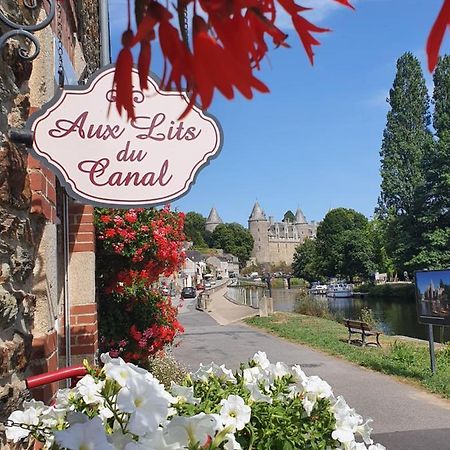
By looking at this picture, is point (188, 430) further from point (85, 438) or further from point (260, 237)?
point (260, 237)

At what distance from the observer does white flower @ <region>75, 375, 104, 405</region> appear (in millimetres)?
1911

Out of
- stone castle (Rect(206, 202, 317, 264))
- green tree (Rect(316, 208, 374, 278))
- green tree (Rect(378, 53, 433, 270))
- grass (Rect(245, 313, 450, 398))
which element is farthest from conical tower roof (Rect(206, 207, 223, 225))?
grass (Rect(245, 313, 450, 398))

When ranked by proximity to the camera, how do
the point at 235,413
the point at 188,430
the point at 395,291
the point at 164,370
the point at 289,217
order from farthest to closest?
the point at 289,217
the point at 395,291
the point at 164,370
the point at 235,413
the point at 188,430

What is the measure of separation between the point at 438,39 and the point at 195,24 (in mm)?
364

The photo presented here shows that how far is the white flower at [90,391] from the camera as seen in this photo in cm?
191

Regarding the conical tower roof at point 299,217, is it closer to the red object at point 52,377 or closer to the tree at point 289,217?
the tree at point 289,217

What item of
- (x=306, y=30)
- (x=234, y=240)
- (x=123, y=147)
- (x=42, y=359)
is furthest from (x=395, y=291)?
(x=234, y=240)

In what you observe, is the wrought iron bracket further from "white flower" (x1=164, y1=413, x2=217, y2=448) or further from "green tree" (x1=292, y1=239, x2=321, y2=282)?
"green tree" (x1=292, y1=239, x2=321, y2=282)

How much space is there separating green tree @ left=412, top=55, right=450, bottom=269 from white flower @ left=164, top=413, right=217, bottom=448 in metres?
41.7

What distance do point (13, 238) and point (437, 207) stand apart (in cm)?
4382

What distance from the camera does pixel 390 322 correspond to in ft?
98.0

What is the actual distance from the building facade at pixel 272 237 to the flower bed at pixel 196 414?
122 meters

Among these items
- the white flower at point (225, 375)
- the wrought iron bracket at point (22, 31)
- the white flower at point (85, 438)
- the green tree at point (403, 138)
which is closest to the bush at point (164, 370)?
the white flower at point (225, 375)

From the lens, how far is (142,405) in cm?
159
